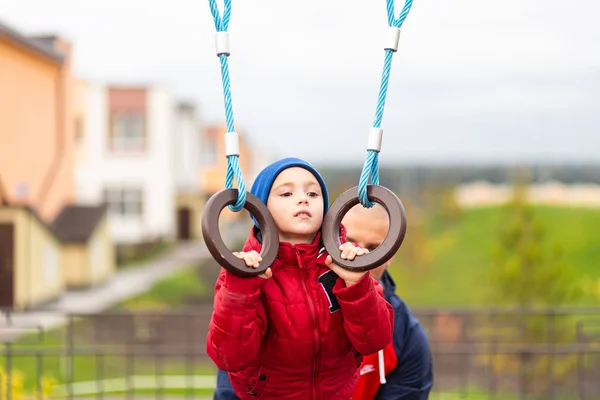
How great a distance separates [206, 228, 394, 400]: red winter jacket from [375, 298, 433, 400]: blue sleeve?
1.44 ft

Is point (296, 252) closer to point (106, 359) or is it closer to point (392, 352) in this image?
point (392, 352)

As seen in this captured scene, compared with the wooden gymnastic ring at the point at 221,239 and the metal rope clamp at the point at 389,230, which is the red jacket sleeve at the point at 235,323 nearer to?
the wooden gymnastic ring at the point at 221,239

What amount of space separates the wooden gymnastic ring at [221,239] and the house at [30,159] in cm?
466

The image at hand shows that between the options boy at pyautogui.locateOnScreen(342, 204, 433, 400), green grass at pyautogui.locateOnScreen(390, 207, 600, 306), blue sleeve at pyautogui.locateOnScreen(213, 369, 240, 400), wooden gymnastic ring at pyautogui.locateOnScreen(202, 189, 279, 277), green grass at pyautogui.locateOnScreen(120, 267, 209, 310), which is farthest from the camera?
green grass at pyautogui.locateOnScreen(390, 207, 600, 306)

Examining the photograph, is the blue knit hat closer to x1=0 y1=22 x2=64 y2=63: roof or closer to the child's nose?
the child's nose

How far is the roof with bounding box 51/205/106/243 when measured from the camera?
13.1m

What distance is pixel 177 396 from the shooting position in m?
6.75

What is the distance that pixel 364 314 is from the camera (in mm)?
1274

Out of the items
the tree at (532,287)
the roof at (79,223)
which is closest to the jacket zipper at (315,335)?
the tree at (532,287)

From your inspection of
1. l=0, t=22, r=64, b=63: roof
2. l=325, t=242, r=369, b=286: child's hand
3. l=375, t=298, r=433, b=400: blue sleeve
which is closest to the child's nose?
l=325, t=242, r=369, b=286: child's hand

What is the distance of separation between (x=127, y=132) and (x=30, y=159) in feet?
45.9

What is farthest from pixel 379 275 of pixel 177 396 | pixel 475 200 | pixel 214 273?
pixel 475 200

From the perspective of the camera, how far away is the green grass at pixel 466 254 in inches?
733

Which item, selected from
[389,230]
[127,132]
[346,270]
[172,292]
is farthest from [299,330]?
[127,132]
